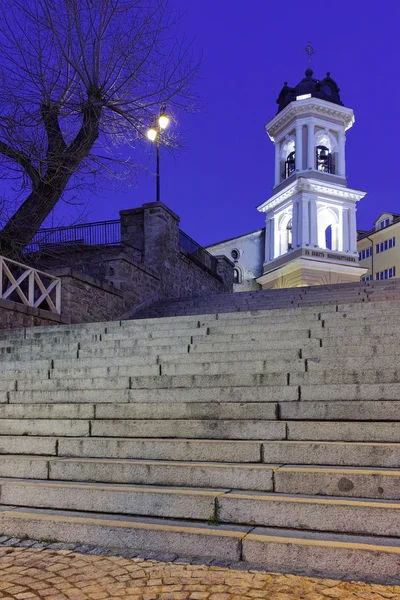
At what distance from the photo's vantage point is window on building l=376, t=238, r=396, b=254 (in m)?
48.2

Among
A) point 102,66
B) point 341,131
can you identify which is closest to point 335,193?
point 341,131

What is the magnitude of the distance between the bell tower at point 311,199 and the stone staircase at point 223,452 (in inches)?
1308

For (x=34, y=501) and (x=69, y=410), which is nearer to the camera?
(x=34, y=501)

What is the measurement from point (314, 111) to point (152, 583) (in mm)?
41191

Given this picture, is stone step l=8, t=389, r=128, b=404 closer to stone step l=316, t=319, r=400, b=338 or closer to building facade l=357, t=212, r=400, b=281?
stone step l=316, t=319, r=400, b=338

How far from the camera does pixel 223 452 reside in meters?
3.98

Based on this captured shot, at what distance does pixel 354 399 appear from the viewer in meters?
4.40

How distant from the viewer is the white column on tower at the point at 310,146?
40.1 m

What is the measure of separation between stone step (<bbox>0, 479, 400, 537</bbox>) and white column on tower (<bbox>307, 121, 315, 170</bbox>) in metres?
38.7

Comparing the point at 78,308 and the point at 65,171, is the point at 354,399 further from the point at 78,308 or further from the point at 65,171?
the point at 65,171

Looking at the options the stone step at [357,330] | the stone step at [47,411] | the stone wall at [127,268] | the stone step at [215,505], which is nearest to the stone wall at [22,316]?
the stone wall at [127,268]

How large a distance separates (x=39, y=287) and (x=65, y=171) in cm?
314

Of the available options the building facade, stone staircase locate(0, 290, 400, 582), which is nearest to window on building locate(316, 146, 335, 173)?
the building facade

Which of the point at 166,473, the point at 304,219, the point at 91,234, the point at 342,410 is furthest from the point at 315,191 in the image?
the point at 166,473
